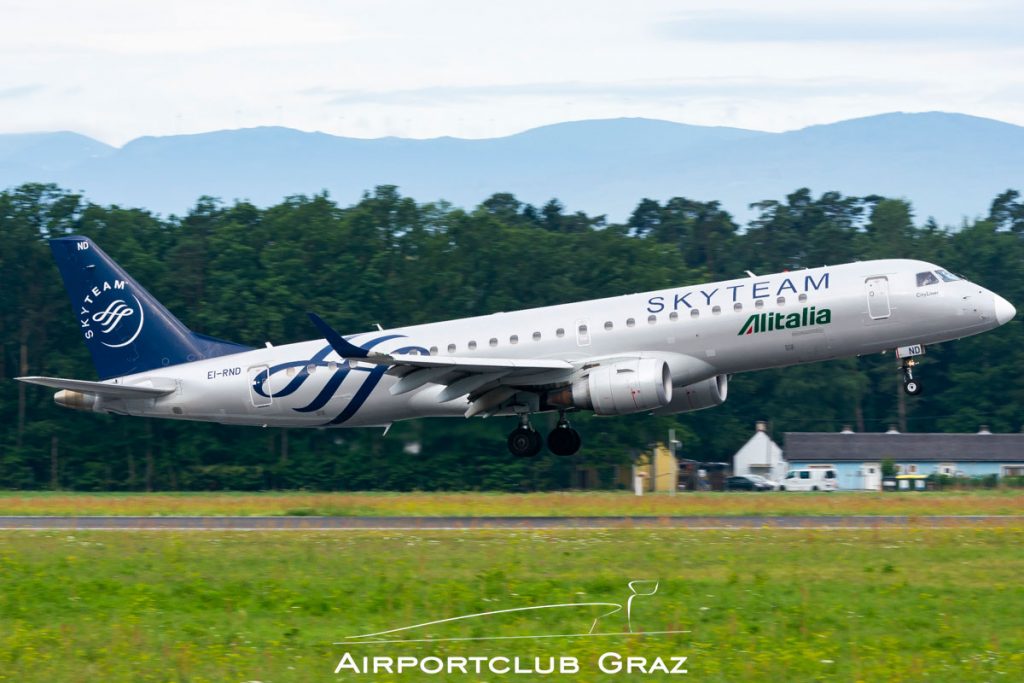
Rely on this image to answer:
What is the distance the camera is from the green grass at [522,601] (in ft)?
53.6

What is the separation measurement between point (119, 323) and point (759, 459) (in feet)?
Result: 165

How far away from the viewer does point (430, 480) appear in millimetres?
60781

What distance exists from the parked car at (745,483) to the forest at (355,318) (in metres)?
3.14

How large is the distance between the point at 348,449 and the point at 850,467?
32506mm

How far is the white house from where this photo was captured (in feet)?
269

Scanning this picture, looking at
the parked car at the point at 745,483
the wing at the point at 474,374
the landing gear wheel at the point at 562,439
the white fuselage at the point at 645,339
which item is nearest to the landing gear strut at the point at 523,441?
the landing gear wheel at the point at 562,439

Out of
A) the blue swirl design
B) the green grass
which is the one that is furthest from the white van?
the green grass

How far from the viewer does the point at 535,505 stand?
3794 cm

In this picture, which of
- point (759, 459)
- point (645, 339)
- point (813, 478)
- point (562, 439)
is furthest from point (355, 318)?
point (645, 339)

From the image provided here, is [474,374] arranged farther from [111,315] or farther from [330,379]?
[111,315]

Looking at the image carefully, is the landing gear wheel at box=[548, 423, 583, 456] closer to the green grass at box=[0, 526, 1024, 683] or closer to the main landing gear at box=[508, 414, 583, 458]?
the main landing gear at box=[508, 414, 583, 458]

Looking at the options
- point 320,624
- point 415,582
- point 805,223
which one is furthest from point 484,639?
point 805,223

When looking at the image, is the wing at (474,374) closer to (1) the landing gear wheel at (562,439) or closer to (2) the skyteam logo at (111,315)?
(1) the landing gear wheel at (562,439)

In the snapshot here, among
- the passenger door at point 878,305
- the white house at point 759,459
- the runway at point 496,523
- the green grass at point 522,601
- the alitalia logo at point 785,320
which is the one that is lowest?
the green grass at point 522,601
